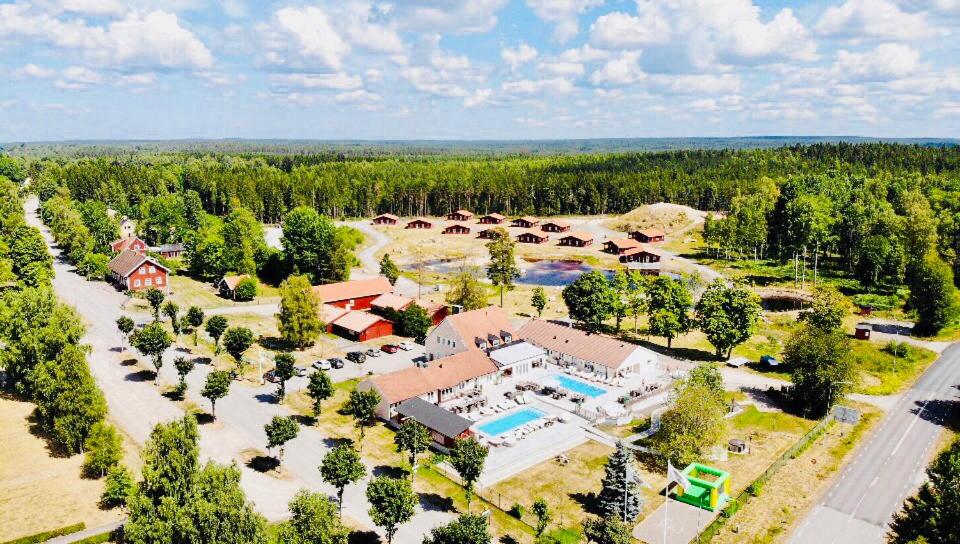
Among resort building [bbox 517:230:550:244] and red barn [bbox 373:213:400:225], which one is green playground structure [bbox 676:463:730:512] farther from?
red barn [bbox 373:213:400:225]

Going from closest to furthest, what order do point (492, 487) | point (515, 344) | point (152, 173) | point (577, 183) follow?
point (492, 487), point (515, 344), point (152, 173), point (577, 183)

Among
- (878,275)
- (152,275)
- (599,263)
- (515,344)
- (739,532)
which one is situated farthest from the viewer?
(599,263)

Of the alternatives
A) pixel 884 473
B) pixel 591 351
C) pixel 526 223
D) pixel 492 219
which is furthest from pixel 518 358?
pixel 492 219

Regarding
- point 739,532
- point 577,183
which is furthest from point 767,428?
point 577,183

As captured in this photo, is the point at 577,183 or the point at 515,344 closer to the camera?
the point at 515,344

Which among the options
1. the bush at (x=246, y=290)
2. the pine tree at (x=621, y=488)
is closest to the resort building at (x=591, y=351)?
the pine tree at (x=621, y=488)

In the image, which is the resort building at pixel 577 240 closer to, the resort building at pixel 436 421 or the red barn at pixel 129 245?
the red barn at pixel 129 245

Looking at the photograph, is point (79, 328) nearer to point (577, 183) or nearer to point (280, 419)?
point (280, 419)
